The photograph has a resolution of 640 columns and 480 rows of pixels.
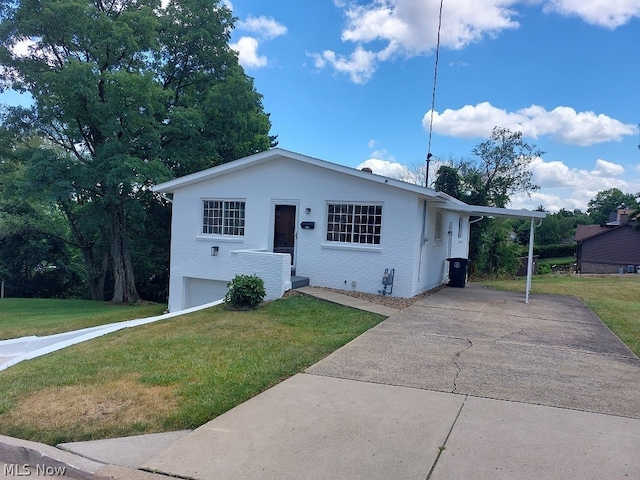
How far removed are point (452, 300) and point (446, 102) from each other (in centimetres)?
944

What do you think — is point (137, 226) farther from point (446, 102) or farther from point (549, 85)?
point (549, 85)

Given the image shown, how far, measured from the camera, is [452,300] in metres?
12.2

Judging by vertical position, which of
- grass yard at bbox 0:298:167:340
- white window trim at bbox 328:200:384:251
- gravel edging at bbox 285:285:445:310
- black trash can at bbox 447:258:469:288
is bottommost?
grass yard at bbox 0:298:167:340

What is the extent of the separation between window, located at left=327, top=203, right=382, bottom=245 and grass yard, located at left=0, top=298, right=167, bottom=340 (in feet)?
22.0

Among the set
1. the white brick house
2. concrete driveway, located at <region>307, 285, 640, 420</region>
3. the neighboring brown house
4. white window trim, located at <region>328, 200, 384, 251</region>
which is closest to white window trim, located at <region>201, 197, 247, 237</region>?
the white brick house

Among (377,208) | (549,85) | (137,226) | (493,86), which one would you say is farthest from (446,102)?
(137,226)

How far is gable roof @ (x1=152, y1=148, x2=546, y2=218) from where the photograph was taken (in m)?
11.6

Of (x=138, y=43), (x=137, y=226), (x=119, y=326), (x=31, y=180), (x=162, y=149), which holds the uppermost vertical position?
(x=138, y=43)

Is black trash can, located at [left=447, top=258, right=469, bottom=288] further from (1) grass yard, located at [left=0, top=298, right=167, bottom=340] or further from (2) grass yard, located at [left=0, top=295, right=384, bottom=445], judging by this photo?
(1) grass yard, located at [left=0, top=298, right=167, bottom=340]

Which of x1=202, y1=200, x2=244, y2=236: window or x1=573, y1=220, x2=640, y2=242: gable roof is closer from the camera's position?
x1=202, y1=200, x2=244, y2=236: window

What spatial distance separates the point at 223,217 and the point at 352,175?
441 centimetres

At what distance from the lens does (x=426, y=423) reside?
418 cm

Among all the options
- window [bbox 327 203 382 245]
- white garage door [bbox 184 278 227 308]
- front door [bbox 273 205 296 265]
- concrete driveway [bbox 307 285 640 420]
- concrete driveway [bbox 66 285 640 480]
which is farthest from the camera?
white garage door [bbox 184 278 227 308]
